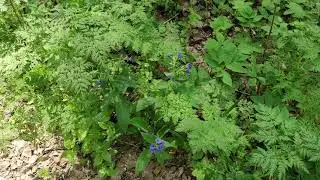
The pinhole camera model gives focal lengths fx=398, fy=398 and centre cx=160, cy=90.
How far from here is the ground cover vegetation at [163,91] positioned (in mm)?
3090

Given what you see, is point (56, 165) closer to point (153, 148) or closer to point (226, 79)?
point (153, 148)

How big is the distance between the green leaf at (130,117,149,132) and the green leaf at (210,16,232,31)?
150 cm

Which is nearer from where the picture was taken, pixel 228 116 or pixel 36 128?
pixel 228 116

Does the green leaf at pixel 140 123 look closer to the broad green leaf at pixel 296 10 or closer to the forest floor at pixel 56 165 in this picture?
the forest floor at pixel 56 165

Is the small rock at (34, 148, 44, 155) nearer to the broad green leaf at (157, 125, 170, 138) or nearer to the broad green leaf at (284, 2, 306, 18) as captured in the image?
the broad green leaf at (157, 125, 170, 138)

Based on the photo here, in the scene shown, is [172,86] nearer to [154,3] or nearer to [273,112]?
[273,112]

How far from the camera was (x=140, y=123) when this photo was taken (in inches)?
141

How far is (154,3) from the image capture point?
16.3ft

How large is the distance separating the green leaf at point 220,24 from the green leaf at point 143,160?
1702 millimetres

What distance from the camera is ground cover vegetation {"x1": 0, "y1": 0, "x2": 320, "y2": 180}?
10.1 ft

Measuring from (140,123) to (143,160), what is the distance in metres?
0.33

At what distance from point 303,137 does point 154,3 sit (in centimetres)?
274

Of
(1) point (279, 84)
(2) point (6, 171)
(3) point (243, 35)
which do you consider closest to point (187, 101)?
(1) point (279, 84)

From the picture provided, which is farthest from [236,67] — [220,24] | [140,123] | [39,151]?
[39,151]
